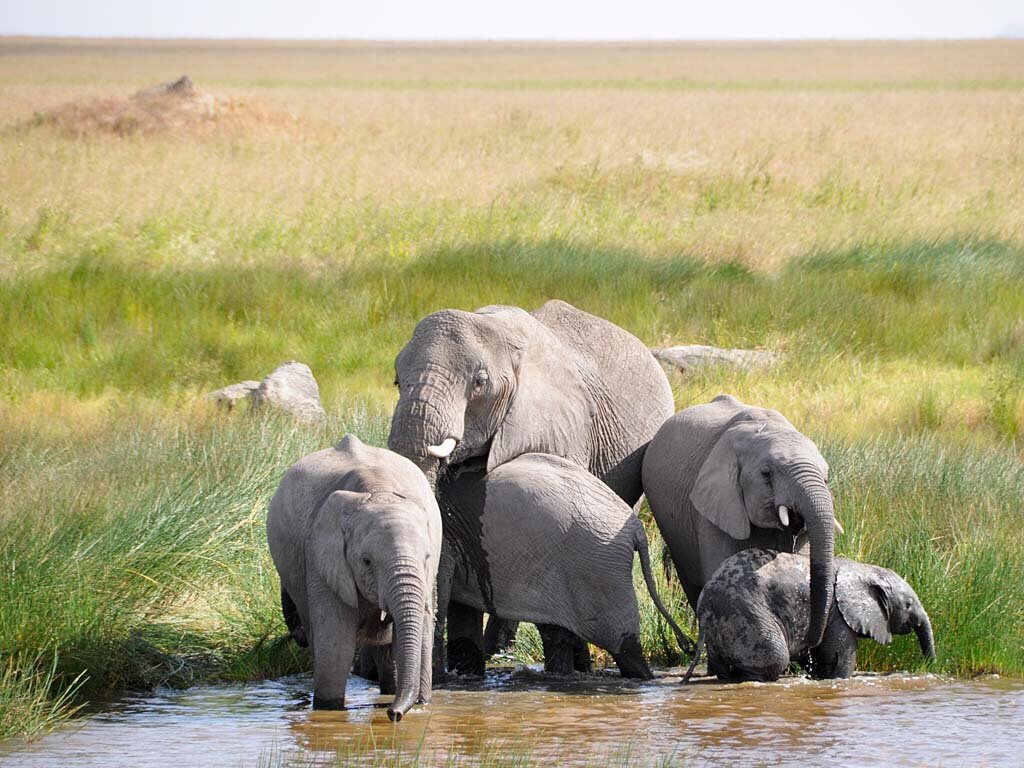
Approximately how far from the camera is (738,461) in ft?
25.3

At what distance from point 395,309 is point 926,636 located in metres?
9.90

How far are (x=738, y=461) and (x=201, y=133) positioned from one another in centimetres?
2451

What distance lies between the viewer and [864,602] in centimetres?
775

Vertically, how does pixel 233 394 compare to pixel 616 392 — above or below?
below

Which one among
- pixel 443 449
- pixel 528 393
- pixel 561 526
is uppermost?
→ pixel 528 393

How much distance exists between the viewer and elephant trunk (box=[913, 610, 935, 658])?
7863mm

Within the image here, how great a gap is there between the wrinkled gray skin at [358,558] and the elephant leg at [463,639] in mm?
1029

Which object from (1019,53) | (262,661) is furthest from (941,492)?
Answer: (1019,53)

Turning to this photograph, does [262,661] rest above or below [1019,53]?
below

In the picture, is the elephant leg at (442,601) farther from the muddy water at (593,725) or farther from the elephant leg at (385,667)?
the elephant leg at (385,667)

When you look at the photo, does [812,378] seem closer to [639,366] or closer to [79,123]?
[639,366]

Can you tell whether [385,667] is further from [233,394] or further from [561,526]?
[233,394]

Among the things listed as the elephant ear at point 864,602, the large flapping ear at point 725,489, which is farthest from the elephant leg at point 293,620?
the elephant ear at point 864,602

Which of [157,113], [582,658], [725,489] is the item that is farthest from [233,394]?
[157,113]
